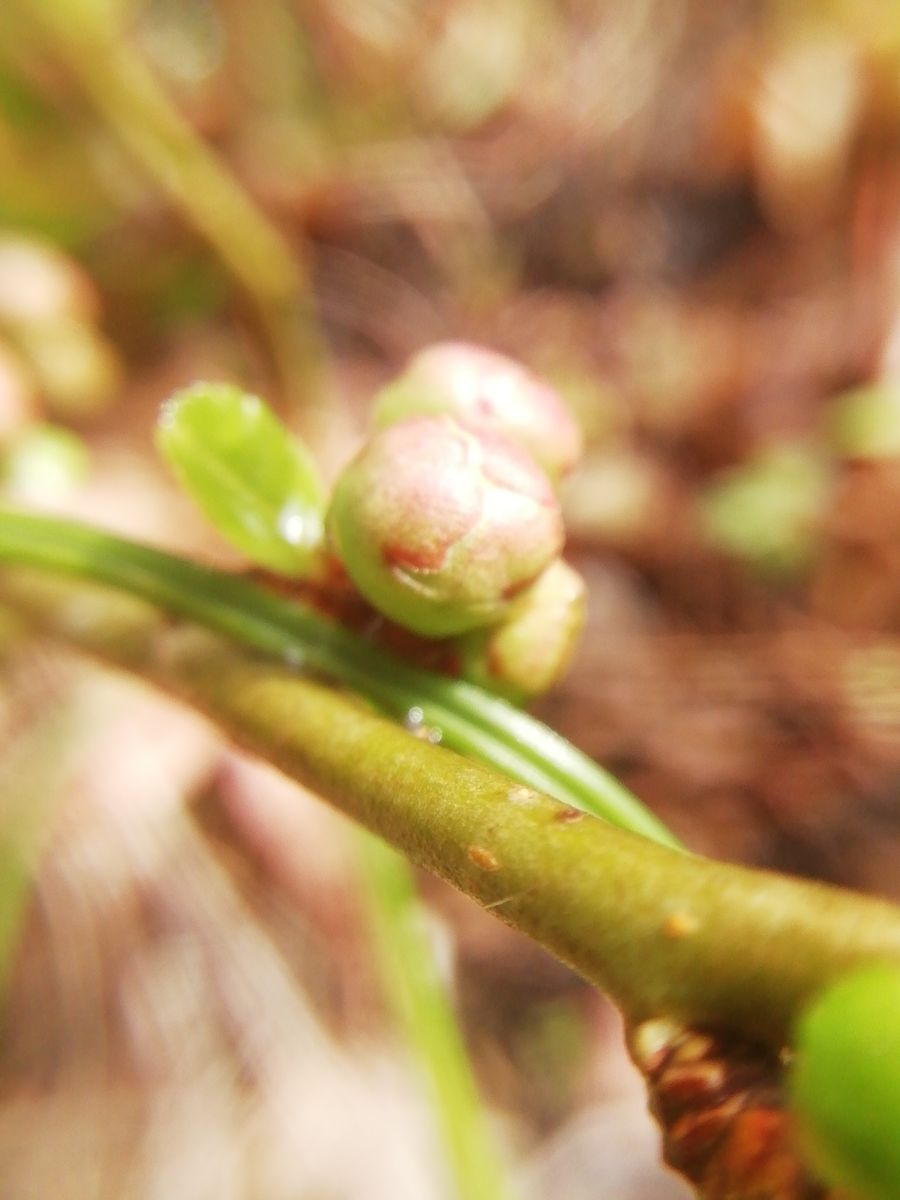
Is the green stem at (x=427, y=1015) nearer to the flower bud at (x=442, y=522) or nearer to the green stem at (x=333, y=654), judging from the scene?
the green stem at (x=333, y=654)

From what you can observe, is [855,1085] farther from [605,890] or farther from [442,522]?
[442,522]

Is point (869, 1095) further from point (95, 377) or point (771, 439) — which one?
point (771, 439)

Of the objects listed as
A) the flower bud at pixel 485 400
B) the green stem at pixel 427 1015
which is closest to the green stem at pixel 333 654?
the flower bud at pixel 485 400

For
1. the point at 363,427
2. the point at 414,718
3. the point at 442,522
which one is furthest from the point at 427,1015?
the point at 363,427

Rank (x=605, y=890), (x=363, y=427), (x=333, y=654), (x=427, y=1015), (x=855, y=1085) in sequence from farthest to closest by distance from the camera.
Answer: (x=363, y=427)
(x=427, y=1015)
(x=333, y=654)
(x=605, y=890)
(x=855, y=1085)

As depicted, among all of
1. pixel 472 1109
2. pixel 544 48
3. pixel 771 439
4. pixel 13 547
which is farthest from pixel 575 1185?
pixel 544 48

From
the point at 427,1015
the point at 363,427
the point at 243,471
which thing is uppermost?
the point at 363,427
